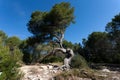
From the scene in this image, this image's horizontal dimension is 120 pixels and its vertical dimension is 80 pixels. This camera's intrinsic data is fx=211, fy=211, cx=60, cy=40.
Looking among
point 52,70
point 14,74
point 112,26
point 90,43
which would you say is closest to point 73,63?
point 52,70

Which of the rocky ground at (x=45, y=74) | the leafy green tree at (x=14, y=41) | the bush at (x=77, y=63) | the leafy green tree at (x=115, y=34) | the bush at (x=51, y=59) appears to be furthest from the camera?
the leafy green tree at (x=14, y=41)

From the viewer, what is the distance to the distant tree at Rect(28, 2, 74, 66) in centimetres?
2358

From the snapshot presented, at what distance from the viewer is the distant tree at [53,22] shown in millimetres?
23578

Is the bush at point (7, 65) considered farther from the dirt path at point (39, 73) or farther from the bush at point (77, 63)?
the bush at point (77, 63)

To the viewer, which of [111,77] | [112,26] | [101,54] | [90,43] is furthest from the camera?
[90,43]

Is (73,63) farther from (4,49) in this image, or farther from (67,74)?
(4,49)

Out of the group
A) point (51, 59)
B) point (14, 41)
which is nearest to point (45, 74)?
point (51, 59)

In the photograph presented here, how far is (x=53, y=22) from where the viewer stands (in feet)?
78.2

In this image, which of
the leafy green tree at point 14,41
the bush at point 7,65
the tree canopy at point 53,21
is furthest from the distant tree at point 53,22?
the bush at point 7,65

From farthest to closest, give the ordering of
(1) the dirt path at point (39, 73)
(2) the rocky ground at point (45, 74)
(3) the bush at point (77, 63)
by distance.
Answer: (3) the bush at point (77, 63) < (1) the dirt path at point (39, 73) < (2) the rocky ground at point (45, 74)

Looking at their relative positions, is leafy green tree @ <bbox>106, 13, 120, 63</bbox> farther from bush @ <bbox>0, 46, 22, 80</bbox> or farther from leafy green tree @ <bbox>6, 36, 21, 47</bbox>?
bush @ <bbox>0, 46, 22, 80</bbox>

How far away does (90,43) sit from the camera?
106ft

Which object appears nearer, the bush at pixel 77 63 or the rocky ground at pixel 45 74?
the rocky ground at pixel 45 74

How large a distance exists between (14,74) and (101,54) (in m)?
20.5
